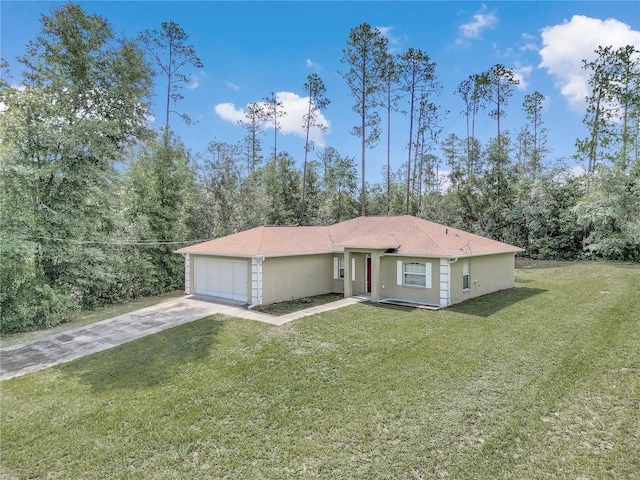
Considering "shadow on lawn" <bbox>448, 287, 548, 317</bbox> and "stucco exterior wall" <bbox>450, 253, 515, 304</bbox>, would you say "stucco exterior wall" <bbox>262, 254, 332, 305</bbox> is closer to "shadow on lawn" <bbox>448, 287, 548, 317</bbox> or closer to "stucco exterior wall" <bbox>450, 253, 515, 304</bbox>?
"stucco exterior wall" <bbox>450, 253, 515, 304</bbox>

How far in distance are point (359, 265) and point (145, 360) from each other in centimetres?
1009

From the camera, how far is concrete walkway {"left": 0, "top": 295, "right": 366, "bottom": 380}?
31.2ft

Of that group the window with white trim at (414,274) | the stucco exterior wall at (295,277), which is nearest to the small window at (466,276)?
the window with white trim at (414,274)

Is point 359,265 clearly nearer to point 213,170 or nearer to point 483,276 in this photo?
point 483,276

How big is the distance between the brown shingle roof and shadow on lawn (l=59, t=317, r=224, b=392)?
4.33 metres

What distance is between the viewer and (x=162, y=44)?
2173 cm

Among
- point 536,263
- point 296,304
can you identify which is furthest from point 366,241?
point 536,263

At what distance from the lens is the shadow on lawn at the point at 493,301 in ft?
41.9

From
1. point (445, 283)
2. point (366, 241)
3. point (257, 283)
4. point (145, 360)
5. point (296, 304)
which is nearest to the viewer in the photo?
point (145, 360)

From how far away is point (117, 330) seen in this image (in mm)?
11836

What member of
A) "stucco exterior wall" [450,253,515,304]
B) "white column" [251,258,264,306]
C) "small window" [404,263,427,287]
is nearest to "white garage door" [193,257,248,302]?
"white column" [251,258,264,306]

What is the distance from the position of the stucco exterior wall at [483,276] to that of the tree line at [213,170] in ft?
37.1

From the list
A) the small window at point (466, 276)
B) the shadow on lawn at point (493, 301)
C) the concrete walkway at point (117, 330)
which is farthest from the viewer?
the small window at point (466, 276)

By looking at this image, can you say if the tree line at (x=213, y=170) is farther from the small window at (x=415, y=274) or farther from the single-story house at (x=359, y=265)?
the small window at (x=415, y=274)
